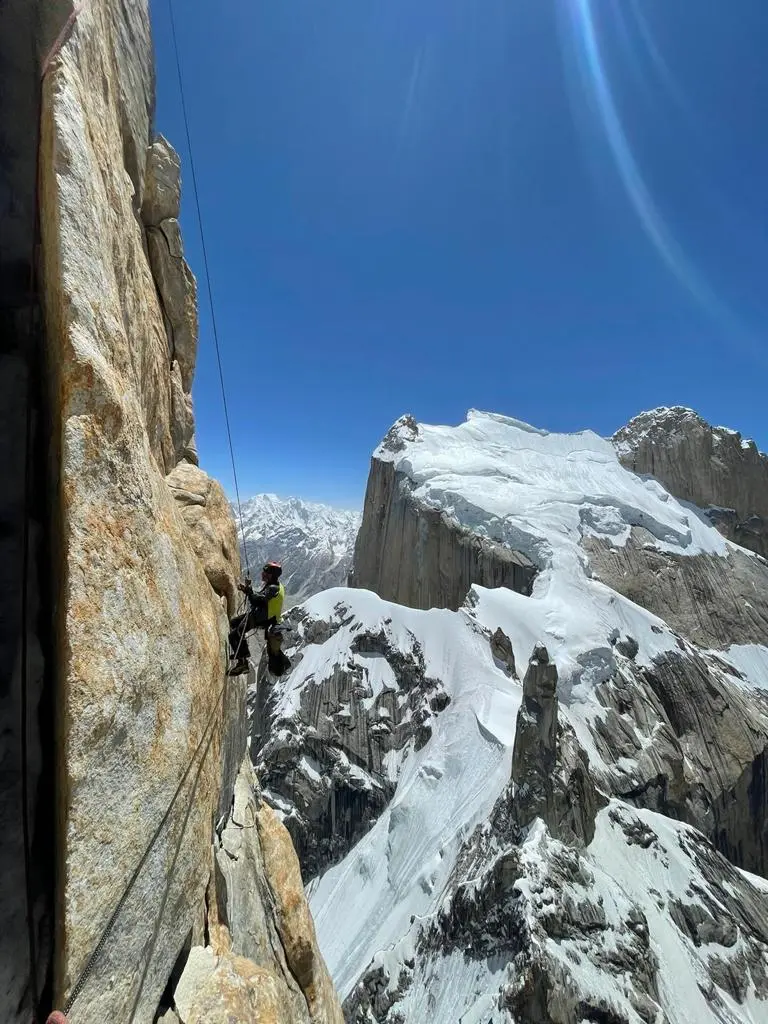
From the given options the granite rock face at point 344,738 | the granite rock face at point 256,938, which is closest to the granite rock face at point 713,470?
the granite rock face at point 344,738

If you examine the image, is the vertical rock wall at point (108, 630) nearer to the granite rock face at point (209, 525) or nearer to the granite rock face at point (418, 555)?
the granite rock face at point (209, 525)

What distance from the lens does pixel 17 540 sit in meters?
4.50

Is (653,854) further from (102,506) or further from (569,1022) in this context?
(102,506)

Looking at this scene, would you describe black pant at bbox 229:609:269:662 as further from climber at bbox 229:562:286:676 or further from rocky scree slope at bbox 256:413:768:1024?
rocky scree slope at bbox 256:413:768:1024

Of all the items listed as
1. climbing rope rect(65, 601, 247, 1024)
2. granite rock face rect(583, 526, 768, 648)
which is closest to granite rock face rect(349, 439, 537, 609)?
granite rock face rect(583, 526, 768, 648)

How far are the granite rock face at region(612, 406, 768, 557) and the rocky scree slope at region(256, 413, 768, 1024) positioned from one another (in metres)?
11.8

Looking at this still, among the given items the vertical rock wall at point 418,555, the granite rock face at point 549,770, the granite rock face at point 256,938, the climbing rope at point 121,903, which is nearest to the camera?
the climbing rope at point 121,903

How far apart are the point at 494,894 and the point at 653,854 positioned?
45.2 ft

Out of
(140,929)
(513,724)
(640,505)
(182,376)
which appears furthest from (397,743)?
(640,505)

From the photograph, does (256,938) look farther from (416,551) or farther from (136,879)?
(416,551)

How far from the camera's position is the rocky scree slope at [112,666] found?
4090mm

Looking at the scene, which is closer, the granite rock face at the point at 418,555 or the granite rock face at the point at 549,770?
the granite rock face at the point at 549,770

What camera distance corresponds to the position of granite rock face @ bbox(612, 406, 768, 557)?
88.4 meters

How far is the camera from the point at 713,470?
90188mm
